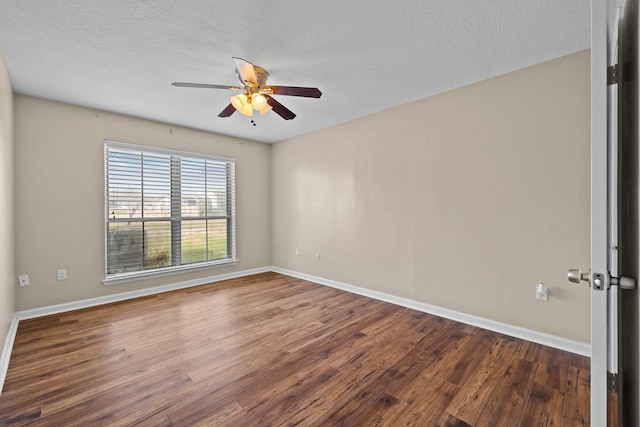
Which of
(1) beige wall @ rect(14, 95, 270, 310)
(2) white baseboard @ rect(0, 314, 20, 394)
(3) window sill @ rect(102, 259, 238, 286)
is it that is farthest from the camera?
(3) window sill @ rect(102, 259, 238, 286)

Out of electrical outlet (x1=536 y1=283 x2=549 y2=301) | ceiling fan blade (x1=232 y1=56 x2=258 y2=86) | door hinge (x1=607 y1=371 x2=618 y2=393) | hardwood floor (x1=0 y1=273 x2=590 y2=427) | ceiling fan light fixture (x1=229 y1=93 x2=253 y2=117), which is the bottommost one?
hardwood floor (x1=0 y1=273 x2=590 y2=427)

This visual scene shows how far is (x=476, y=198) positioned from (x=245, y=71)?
96.1 inches

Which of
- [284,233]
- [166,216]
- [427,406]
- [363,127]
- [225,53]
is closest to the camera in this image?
[427,406]

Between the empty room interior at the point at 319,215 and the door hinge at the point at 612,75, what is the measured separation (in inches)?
44.5

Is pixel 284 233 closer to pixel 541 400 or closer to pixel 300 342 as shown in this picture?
pixel 300 342

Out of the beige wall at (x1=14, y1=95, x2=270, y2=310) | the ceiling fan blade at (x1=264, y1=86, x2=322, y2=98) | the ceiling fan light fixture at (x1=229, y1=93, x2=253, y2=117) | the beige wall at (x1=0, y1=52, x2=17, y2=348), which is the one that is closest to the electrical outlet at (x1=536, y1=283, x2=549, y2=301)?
the ceiling fan blade at (x1=264, y1=86, x2=322, y2=98)

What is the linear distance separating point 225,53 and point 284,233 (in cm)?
328

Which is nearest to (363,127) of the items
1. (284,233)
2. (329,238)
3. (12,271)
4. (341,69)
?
(341,69)

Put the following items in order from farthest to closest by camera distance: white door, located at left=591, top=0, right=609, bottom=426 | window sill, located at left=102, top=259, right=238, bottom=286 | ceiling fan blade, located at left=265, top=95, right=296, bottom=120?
window sill, located at left=102, top=259, right=238, bottom=286, ceiling fan blade, located at left=265, top=95, right=296, bottom=120, white door, located at left=591, top=0, right=609, bottom=426

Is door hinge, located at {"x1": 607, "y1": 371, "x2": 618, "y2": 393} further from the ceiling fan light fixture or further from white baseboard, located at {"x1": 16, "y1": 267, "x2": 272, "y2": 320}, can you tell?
white baseboard, located at {"x1": 16, "y1": 267, "x2": 272, "y2": 320}

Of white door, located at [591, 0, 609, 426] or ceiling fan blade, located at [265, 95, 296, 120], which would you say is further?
ceiling fan blade, located at [265, 95, 296, 120]

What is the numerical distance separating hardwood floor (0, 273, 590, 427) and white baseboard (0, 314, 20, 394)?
0.05m

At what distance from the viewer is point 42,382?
1.90 m

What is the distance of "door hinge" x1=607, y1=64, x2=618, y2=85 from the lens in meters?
0.91
